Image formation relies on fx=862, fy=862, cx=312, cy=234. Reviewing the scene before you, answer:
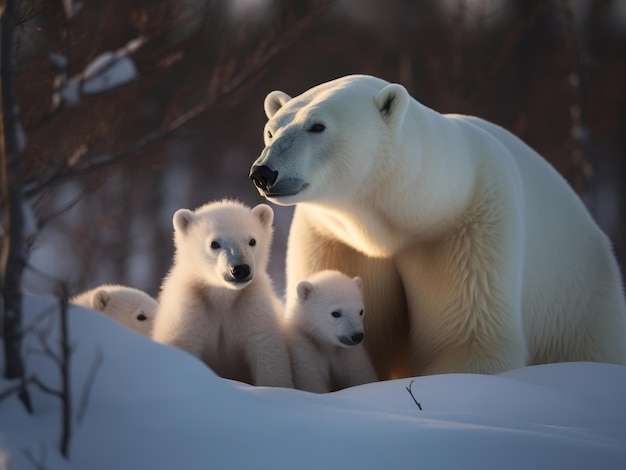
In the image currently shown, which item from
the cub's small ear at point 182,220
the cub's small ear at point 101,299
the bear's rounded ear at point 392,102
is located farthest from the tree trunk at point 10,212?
the cub's small ear at point 101,299

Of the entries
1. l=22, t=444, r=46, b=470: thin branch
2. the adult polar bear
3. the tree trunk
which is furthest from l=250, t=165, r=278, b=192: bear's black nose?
l=22, t=444, r=46, b=470: thin branch

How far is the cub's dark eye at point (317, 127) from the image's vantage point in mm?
3809

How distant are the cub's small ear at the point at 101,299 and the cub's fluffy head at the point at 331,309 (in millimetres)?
1004

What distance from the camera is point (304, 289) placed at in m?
4.32

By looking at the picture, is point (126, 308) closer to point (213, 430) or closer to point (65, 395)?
point (213, 430)

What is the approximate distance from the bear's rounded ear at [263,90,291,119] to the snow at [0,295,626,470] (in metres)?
2.04

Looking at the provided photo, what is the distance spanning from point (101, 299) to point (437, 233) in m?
1.79

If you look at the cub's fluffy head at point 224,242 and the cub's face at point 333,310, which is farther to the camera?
the cub's face at point 333,310

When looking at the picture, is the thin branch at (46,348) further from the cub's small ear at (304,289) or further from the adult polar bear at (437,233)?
the cub's small ear at (304,289)

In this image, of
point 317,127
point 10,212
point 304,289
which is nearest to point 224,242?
point 304,289

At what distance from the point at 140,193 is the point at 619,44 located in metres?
10.5

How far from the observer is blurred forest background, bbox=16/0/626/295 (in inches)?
175

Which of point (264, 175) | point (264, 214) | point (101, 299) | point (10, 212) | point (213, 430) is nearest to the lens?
point (213, 430)

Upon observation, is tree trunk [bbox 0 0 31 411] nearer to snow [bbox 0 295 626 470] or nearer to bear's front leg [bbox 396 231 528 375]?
snow [bbox 0 295 626 470]
